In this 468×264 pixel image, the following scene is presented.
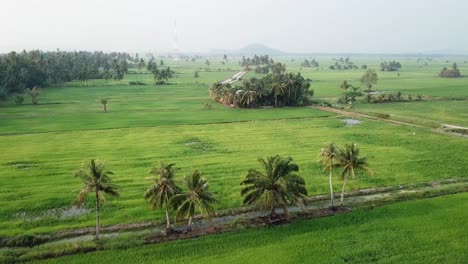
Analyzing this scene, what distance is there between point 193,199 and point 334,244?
1120cm

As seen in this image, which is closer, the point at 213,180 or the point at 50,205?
the point at 50,205

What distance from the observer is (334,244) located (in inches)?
1268

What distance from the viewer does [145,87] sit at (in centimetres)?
15212

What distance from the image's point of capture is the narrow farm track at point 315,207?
34688 millimetres

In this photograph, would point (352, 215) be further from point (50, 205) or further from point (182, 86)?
point (182, 86)

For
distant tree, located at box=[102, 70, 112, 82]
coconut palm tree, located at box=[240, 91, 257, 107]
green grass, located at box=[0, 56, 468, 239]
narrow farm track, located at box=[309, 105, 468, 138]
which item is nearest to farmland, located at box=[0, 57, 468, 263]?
green grass, located at box=[0, 56, 468, 239]

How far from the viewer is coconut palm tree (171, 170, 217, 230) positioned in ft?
107

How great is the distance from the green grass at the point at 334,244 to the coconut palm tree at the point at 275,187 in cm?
236

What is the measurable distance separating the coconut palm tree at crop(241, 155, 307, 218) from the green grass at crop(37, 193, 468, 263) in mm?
2356

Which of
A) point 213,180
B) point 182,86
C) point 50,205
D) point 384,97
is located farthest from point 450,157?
point 182,86

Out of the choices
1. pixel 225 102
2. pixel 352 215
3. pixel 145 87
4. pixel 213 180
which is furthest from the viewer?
pixel 145 87

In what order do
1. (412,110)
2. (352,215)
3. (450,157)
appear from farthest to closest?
(412,110)
(450,157)
(352,215)

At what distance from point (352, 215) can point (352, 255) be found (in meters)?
8.06

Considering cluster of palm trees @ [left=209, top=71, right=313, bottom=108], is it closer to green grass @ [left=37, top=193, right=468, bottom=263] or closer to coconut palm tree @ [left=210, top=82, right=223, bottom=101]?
coconut palm tree @ [left=210, top=82, right=223, bottom=101]
